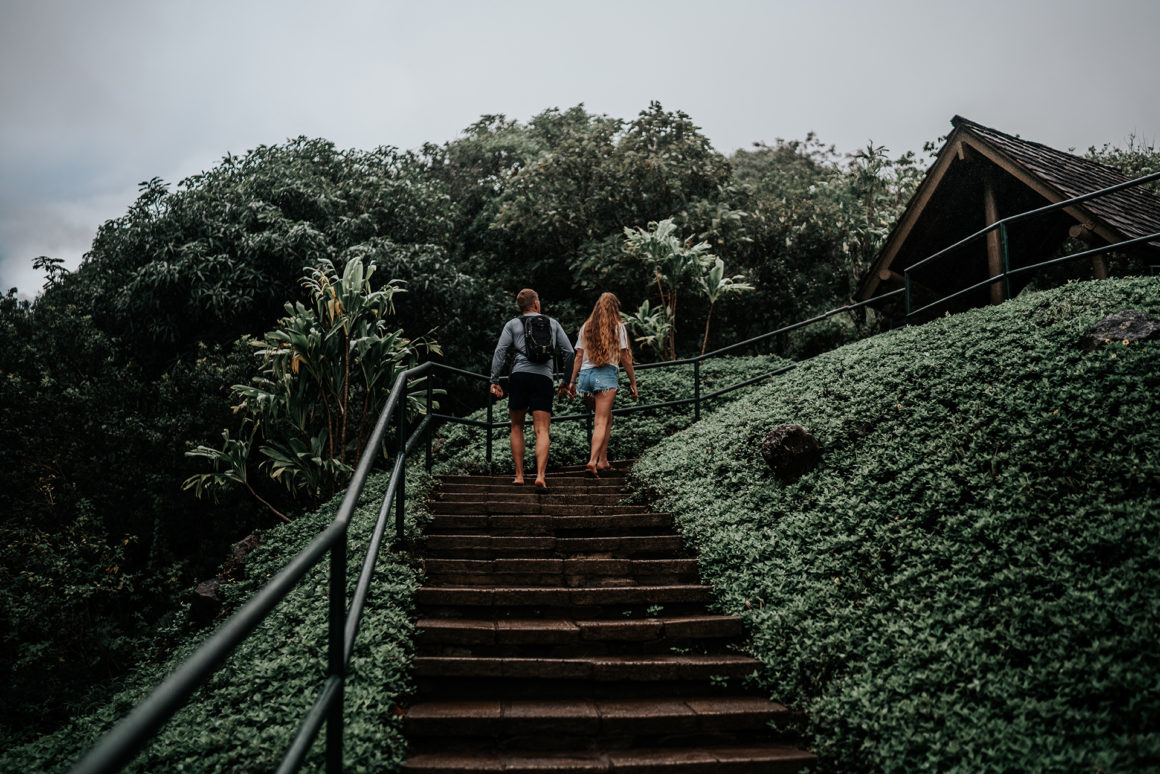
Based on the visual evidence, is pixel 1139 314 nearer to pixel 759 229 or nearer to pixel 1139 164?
pixel 759 229

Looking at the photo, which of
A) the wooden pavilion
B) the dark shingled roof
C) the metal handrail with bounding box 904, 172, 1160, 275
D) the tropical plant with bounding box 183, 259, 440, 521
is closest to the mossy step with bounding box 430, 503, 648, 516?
the tropical plant with bounding box 183, 259, 440, 521

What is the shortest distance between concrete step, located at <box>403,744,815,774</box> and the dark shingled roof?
6546 mm

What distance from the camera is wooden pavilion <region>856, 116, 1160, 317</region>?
22.8ft

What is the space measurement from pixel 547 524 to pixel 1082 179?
311 inches

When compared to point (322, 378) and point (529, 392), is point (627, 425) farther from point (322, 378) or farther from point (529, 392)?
point (322, 378)

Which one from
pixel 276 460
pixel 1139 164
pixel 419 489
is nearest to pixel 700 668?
pixel 419 489

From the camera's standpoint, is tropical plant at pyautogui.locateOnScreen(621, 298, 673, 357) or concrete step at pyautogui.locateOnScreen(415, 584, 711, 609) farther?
tropical plant at pyautogui.locateOnScreen(621, 298, 673, 357)

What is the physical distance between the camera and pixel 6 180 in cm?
1232

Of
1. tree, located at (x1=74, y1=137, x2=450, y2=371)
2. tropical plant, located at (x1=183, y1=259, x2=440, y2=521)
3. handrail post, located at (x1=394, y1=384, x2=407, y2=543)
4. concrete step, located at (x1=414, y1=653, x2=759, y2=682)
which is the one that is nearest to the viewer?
concrete step, located at (x1=414, y1=653, x2=759, y2=682)

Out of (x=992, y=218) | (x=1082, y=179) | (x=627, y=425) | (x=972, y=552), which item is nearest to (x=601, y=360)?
(x=627, y=425)

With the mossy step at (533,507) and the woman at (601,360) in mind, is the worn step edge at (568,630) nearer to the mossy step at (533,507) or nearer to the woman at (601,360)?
the mossy step at (533,507)

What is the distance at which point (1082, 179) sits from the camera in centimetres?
797

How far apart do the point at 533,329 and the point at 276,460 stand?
9.00 feet

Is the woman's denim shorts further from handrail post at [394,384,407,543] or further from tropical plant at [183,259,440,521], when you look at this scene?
handrail post at [394,384,407,543]
